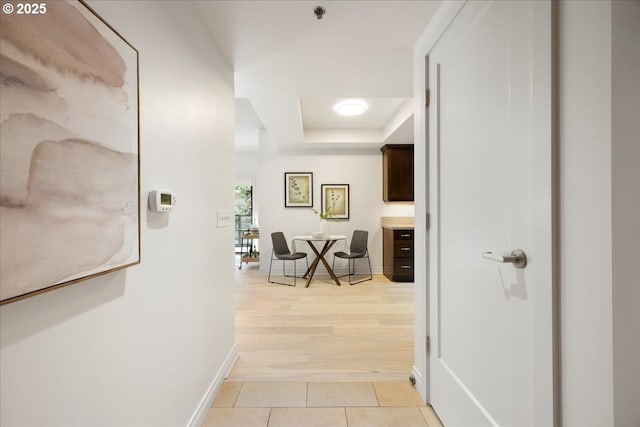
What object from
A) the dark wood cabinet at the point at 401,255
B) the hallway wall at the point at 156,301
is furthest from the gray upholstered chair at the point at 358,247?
the hallway wall at the point at 156,301

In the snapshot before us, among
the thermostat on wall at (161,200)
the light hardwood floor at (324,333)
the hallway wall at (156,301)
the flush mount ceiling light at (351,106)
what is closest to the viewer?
the hallway wall at (156,301)

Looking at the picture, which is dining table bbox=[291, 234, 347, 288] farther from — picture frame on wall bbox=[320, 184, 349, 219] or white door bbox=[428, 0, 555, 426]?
white door bbox=[428, 0, 555, 426]

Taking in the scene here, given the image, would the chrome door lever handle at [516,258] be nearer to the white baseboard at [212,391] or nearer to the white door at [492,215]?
the white door at [492,215]

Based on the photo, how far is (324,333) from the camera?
2.75 meters

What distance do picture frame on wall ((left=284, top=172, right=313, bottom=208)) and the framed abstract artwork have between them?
14.4 ft

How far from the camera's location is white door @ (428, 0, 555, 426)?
36.9 inches

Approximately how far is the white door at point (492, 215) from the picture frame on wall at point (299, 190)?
3.80 m

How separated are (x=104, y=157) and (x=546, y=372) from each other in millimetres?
1504

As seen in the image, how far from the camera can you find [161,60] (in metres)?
1.26

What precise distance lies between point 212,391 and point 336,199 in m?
4.02

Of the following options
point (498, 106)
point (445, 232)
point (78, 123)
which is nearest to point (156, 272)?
point (78, 123)

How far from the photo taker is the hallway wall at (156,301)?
2.37ft

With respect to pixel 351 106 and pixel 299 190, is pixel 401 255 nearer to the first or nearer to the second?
pixel 299 190

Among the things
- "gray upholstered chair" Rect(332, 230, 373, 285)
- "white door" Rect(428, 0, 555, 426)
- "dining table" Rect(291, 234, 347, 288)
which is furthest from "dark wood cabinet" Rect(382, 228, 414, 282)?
"white door" Rect(428, 0, 555, 426)
